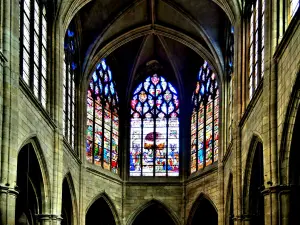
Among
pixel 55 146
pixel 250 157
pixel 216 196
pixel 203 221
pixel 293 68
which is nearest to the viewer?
pixel 293 68

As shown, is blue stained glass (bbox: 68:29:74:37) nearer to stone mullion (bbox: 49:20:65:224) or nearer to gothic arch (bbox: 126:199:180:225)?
stone mullion (bbox: 49:20:65:224)

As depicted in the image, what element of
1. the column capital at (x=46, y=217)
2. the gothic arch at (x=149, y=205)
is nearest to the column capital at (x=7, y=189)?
the column capital at (x=46, y=217)

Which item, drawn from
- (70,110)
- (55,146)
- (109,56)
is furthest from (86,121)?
(55,146)

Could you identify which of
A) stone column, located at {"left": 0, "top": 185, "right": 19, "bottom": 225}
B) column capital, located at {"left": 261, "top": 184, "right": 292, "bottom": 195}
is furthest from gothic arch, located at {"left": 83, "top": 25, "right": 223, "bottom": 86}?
stone column, located at {"left": 0, "top": 185, "right": 19, "bottom": 225}

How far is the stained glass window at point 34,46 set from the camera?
23016mm

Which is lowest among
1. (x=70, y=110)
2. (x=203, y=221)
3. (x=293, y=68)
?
(x=203, y=221)

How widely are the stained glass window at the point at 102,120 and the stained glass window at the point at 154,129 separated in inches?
50.4

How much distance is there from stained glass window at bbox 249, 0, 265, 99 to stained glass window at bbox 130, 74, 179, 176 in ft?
45.9

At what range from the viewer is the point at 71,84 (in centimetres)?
3195

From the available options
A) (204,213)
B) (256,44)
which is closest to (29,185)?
(256,44)

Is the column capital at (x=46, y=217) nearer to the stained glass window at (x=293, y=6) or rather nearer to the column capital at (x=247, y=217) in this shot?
the column capital at (x=247, y=217)

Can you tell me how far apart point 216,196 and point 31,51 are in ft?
45.9

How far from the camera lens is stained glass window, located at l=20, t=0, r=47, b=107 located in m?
23.0

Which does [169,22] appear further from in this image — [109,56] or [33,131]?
[33,131]
